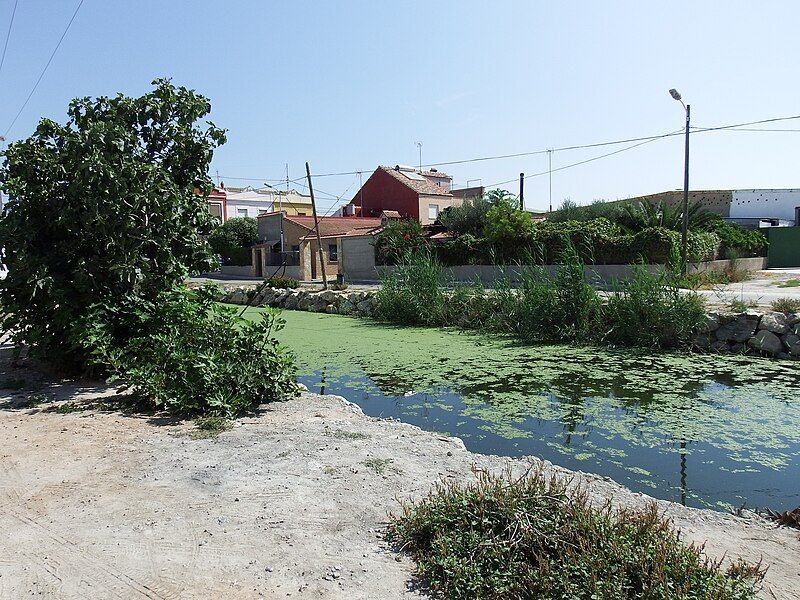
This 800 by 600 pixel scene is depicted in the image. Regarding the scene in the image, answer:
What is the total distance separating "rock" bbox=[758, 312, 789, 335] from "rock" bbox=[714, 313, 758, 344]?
0.39 feet

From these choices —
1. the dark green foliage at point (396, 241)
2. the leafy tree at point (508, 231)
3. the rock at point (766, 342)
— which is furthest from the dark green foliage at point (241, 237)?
the rock at point (766, 342)

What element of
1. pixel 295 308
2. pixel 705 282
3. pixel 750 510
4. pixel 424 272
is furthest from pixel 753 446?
pixel 295 308

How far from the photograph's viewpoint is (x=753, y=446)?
234 inches

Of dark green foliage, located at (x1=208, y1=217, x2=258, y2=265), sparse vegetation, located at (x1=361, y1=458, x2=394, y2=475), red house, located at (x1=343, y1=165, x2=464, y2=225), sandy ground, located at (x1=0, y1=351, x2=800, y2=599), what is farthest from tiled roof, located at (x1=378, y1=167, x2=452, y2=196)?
sparse vegetation, located at (x1=361, y1=458, x2=394, y2=475)

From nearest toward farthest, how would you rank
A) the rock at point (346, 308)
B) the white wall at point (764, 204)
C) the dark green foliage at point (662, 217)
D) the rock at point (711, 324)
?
the rock at point (711, 324)
the rock at point (346, 308)
the dark green foliage at point (662, 217)
the white wall at point (764, 204)

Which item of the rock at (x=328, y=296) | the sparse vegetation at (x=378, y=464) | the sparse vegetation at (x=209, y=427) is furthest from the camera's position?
the rock at (x=328, y=296)

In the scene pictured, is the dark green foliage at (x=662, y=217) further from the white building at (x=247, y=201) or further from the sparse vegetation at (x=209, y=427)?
the white building at (x=247, y=201)

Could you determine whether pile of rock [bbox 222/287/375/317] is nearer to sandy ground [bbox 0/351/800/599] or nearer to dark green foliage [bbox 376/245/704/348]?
dark green foliage [bbox 376/245/704/348]

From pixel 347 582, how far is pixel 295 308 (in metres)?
18.2

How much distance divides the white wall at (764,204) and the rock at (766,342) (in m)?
26.4

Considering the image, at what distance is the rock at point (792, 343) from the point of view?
10277mm

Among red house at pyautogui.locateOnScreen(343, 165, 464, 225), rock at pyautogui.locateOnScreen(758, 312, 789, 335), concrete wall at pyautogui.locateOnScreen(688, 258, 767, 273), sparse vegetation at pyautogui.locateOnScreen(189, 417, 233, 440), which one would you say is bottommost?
sparse vegetation at pyautogui.locateOnScreen(189, 417, 233, 440)

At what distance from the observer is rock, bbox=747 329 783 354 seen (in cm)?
1051

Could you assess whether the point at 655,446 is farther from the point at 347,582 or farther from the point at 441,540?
the point at 347,582
